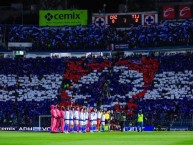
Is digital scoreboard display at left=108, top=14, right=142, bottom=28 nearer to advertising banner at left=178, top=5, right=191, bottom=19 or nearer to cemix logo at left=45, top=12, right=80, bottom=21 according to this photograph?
cemix logo at left=45, top=12, right=80, bottom=21

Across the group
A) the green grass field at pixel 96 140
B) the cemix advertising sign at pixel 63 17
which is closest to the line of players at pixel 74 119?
the green grass field at pixel 96 140

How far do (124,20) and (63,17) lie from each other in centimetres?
876

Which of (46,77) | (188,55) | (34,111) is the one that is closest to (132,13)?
(188,55)

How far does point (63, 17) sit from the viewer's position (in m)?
77.2

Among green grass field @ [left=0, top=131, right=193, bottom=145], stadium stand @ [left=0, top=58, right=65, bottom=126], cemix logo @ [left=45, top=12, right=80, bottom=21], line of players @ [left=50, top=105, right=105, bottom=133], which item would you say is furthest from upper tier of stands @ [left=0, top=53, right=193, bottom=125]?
green grass field @ [left=0, top=131, right=193, bottom=145]

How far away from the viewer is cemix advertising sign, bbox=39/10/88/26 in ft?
253

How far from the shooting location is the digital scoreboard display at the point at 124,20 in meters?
74.6

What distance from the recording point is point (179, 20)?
2975 inches

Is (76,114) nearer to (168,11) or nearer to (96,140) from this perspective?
(96,140)

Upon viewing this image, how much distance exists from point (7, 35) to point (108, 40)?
14.9 m

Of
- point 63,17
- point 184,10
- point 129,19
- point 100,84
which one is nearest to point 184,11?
point 184,10

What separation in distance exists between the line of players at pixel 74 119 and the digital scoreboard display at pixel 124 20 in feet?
75.9

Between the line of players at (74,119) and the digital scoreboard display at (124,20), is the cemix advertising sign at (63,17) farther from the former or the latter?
the line of players at (74,119)

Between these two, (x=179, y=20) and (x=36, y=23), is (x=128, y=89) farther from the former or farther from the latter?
(x=36, y=23)
